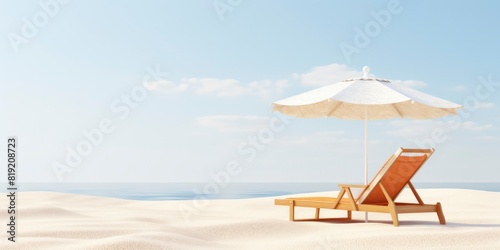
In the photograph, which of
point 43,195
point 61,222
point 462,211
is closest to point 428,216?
point 462,211

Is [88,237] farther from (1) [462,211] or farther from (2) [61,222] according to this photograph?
(1) [462,211]

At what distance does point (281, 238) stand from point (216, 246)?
89 centimetres

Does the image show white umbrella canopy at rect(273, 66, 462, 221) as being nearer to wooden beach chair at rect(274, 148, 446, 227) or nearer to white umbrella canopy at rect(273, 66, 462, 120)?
white umbrella canopy at rect(273, 66, 462, 120)

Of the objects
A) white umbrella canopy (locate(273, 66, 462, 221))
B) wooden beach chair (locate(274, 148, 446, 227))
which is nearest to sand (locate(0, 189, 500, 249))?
wooden beach chair (locate(274, 148, 446, 227))

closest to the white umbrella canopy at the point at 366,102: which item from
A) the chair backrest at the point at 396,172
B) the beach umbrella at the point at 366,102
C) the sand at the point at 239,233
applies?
the beach umbrella at the point at 366,102

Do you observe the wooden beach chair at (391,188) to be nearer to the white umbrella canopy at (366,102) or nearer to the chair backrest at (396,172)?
the chair backrest at (396,172)

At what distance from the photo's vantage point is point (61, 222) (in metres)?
7.17

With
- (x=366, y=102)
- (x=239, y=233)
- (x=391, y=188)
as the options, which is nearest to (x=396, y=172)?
(x=391, y=188)

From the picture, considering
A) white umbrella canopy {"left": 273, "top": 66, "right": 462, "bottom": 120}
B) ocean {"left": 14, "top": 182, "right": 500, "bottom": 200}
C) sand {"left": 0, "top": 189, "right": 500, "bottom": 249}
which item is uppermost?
white umbrella canopy {"left": 273, "top": 66, "right": 462, "bottom": 120}

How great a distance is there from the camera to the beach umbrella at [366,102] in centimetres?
742

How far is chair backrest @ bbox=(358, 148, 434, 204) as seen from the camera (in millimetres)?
6988

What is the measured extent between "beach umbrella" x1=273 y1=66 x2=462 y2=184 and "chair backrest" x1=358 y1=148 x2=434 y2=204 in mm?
639

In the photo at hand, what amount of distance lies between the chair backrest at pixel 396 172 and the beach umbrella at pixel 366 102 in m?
0.64

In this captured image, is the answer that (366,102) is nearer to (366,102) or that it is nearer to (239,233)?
(366,102)
